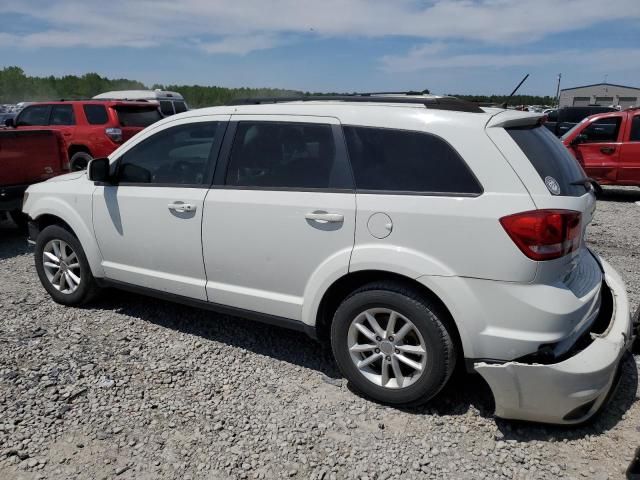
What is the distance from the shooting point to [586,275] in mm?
3045

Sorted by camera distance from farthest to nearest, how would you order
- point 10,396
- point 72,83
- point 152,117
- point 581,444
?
point 72,83, point 152,117, point 10,396, point 581,444

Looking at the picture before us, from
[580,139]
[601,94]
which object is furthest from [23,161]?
[601,94]

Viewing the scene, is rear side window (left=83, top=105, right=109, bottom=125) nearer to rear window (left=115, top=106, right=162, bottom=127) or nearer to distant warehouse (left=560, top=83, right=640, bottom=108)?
rear window (left=115, top=106, right=162, bottom=127)

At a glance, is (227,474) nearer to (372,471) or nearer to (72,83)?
(372,471)

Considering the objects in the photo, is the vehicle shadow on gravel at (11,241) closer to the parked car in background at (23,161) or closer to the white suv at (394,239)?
the parked car in background at (23,161)

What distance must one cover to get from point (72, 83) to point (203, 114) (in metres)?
71.9

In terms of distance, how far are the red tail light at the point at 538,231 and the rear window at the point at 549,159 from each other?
0.18 m

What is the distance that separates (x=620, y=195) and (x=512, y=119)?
946cm

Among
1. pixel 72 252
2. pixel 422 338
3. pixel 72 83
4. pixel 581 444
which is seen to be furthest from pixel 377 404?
pixel 72 83

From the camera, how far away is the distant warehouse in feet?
151

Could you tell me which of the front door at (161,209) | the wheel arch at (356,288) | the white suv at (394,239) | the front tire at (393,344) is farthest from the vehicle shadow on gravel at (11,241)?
the front tire at (393,344)

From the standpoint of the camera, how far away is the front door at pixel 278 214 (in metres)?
3.12

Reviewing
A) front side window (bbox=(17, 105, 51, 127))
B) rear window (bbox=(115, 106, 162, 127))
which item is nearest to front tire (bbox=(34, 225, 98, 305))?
rear window (bbox=(115, 106, 162, 127))

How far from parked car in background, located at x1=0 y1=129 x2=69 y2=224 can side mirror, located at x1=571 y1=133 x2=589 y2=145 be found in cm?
905
